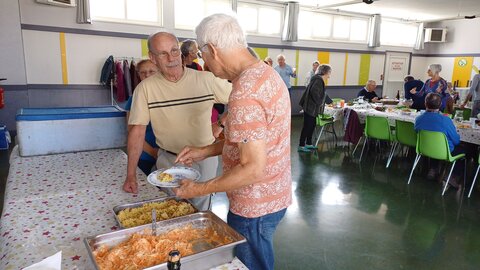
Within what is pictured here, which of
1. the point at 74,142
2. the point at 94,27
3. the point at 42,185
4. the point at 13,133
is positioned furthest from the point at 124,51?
the point at 42,185

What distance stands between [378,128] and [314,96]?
3.56 ft

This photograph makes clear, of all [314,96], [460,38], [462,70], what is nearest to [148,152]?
[314,96]

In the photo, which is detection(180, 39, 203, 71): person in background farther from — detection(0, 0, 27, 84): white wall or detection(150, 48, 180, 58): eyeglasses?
detection(0, 0, 27, 84): white wall

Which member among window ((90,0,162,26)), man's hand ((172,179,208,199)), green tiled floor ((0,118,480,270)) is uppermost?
window ((90,0,162,26))

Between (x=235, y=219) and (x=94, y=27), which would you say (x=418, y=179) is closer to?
(x=235, y=219)

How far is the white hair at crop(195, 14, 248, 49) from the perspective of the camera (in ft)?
3.56

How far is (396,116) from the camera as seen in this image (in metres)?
5.14

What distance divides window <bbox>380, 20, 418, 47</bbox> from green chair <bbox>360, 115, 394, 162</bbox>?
697cm

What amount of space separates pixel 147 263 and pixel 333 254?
6.20 ft

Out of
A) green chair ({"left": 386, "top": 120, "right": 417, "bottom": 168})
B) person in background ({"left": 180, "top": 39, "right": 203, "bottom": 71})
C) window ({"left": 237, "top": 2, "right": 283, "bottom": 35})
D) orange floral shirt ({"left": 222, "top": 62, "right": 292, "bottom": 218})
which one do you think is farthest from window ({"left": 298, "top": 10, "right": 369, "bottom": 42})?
orange floral shirt ({"left": 222, "top": 62, "right": 292, "bottom": 218})

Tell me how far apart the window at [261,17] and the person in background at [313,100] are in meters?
3.21

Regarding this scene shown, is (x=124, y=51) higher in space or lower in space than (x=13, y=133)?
higher

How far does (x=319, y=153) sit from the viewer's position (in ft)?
18.1

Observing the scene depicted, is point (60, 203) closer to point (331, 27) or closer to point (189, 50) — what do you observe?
point (189, 50)
